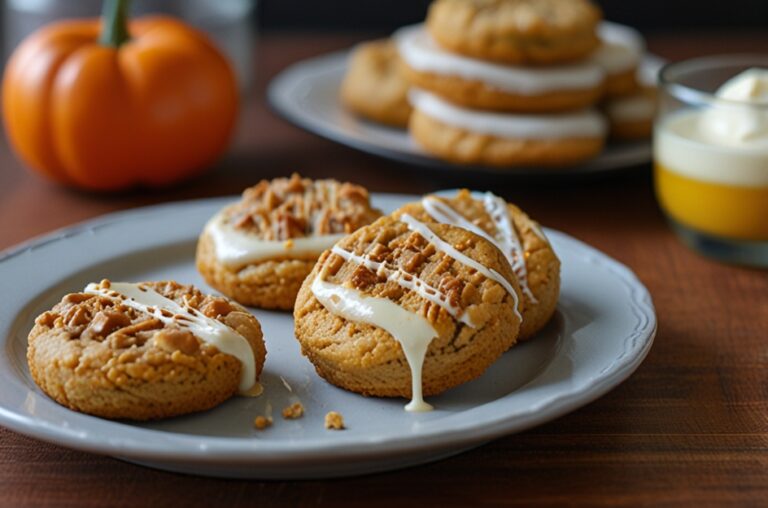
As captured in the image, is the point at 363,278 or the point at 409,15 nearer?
the point at 363,278

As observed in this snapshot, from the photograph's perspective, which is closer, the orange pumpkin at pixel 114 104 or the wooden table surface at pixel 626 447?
the wooden table surface at pixel 626 447

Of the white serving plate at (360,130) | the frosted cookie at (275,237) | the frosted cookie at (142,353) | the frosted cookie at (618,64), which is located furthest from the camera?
the frosted cookie at (618,64)

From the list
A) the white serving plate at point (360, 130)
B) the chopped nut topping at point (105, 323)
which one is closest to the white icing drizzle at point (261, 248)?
the chopped nut topping at point (105, 323)

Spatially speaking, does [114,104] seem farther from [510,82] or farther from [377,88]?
[510,82]

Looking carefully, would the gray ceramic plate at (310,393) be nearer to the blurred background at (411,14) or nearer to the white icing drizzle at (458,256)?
the white icing drizzle at (458,256)

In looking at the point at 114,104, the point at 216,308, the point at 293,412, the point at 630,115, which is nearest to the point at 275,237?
the point at 216,308

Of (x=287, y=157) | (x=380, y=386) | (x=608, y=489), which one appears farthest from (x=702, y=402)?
(x=287, y=157)

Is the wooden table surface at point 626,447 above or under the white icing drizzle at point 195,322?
under

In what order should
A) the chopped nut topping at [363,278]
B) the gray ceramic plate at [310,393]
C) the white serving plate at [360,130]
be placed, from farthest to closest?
1. the white serving plate at [360,130]
2. the chopped nut topping at [363,278]
3. the gray ceramic plate at [310,393]

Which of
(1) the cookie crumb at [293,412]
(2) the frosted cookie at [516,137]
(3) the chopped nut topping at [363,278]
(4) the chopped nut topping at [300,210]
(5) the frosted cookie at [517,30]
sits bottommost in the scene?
(2) the frosted cookie at [516,137]
